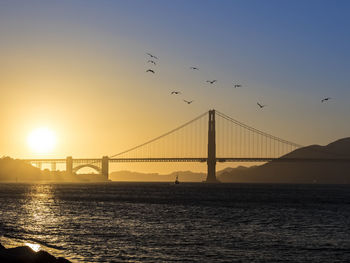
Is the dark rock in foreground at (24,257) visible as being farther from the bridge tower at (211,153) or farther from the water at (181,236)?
the bridge tower at (211,153)

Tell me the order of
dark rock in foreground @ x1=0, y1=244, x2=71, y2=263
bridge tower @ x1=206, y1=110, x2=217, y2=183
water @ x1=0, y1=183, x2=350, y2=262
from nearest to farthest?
dark rock in foreground @ x1=0, y1=244, x2=71, y2=263 → water @ x1=0, y1=183, x2=350, y2=262 → bridge tower @ x1=206, y1=110, x2=217, y2=183

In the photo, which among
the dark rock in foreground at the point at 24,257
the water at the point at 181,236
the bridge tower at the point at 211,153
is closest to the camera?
the dark rock in foreground at the point at 24,257

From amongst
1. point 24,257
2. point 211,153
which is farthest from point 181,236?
point 211,153

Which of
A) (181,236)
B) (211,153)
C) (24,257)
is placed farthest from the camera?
(211,153)

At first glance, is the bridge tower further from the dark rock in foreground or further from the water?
the dark rock in foreground

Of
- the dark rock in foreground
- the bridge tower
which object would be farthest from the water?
the bridge tower

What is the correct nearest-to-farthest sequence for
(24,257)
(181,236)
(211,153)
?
1. (24,257)
2. (181,236)
3. (211,153)

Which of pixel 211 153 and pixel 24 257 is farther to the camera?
pixel 211 153

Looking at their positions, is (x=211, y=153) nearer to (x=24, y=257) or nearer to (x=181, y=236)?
(x=181, y=236)

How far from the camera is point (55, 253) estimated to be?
31.7m

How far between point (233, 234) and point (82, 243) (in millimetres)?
11142

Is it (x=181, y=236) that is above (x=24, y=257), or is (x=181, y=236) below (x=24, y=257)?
below

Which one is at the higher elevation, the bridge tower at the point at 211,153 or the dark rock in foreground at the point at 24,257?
the bridge tower at the point at 211,153

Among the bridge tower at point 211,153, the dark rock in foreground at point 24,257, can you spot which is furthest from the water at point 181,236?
the bridge tower at point 211,153
